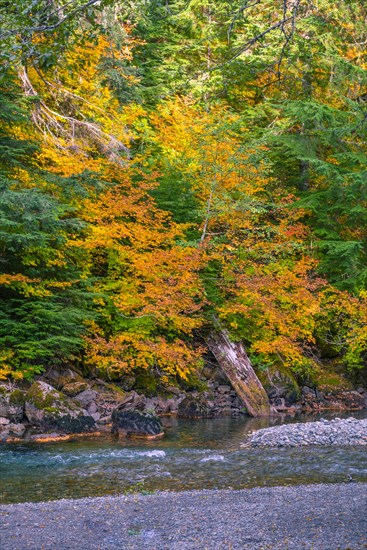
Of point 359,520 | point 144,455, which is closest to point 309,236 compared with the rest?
point 144,455

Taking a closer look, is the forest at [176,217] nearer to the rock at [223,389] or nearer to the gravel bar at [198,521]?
the rock at [223,389]

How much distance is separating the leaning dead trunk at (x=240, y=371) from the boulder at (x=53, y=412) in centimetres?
484

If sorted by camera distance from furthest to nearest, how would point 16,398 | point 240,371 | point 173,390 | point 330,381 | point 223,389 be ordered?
point 330,381
point 223,389
point 240,371
point 173,390
point 16,398

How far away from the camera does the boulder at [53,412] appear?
41.7 ft

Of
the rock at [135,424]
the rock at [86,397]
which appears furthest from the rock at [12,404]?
the rock at [135,424]

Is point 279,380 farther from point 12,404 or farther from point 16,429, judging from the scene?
point 16,429

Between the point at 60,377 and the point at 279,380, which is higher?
the point at 60,377

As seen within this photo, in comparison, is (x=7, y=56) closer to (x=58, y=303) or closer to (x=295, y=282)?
(x=58, y=303)

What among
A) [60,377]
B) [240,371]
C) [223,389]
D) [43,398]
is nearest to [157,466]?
[43,398]

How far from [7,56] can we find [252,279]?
12.5 meters

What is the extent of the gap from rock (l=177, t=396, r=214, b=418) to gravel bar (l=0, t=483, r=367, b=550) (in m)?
8.13

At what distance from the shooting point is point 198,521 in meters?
6.28

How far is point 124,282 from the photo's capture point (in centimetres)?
1523

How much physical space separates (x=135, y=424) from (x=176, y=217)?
21.7 ft
